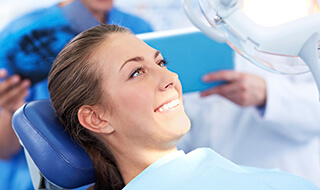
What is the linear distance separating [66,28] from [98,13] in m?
0.16

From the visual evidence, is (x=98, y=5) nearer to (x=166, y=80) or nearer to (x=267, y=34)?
(x=166, y=80)

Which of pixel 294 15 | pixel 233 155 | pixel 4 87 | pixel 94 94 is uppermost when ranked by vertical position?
pixel 294 15

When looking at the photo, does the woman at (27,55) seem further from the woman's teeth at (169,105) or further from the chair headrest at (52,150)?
the woman's teeth at (169,105)

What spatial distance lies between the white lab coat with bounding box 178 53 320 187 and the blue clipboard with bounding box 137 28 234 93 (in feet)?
0.64

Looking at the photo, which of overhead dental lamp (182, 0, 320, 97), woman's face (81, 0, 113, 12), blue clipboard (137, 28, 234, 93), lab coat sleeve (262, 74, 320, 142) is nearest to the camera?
overhead dental lamp (182, 0, 320, 97)

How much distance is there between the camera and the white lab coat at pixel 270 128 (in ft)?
5.16

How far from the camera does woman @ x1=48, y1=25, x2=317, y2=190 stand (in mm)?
910

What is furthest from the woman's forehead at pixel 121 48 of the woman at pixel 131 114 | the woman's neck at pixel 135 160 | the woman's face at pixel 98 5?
the woman's face at pixel 98 5

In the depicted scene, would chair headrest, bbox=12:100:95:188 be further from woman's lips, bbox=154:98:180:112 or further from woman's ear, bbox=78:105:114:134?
woman's lips, bbox=154:98:180:112

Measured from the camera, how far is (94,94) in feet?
3.11

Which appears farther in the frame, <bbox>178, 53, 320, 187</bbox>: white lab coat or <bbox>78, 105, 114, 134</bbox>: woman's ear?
<bbox>178, 53, 320, 187</bbox>: white lab coat

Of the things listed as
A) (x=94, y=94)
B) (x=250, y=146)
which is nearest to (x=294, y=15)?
(x=94, y=94)

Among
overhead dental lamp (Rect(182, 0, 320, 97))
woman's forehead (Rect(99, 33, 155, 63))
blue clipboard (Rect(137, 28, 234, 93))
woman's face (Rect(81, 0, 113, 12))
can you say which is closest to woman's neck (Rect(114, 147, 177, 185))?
woman's forehead (Rect(99, 33, 155, 63))

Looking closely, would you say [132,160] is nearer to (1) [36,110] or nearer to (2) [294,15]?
(1) [36,110]
